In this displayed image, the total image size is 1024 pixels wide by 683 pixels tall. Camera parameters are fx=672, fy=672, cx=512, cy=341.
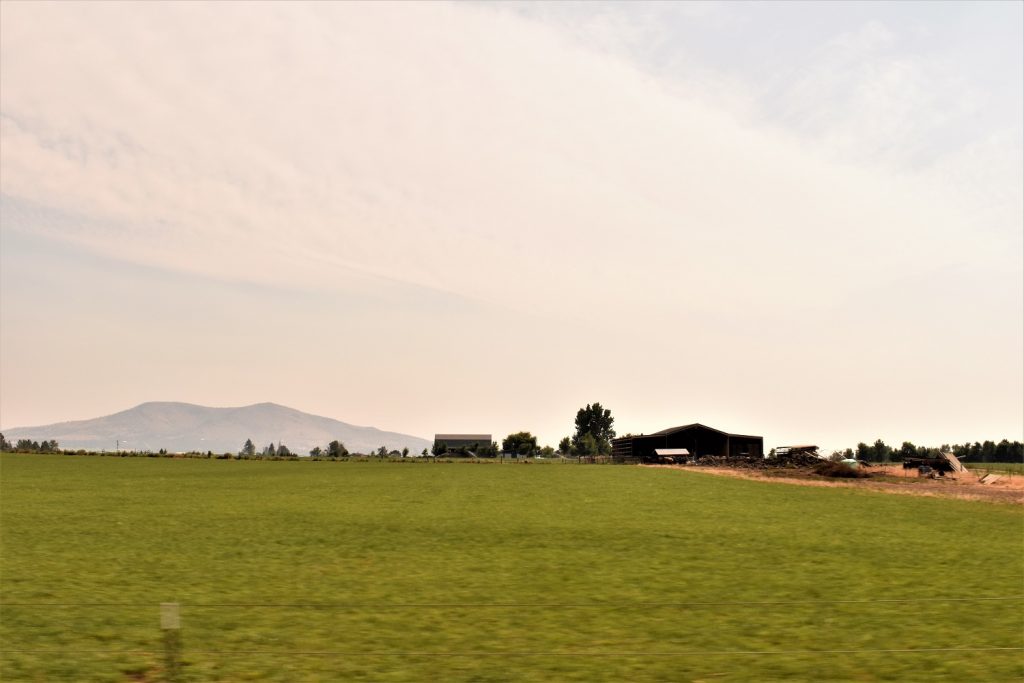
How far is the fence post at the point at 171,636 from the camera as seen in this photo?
8.57m

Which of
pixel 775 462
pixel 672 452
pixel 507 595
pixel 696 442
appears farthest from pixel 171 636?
pixel 696 442

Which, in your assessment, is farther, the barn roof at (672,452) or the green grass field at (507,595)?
the barn roof at (672,452)

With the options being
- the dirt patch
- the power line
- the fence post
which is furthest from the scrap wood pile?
the fence post

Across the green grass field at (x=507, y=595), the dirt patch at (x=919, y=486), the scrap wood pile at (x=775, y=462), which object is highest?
the scrap wood pile at (x=775, y=462)

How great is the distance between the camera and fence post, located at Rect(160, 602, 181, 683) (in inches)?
337

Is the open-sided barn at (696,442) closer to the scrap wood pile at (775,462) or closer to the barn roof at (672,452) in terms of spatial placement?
the barn roof at (672,452)

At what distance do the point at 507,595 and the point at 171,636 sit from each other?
834 cm

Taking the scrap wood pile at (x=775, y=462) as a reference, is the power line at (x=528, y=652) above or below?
below

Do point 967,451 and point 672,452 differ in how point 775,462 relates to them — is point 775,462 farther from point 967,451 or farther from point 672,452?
point 967,451

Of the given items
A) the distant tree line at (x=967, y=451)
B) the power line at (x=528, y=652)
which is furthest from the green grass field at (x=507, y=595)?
the distant tree line at (x=967, y=451)

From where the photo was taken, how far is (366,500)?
39.7 m

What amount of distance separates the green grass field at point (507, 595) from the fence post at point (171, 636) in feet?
1.42

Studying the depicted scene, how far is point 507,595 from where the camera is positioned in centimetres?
1659

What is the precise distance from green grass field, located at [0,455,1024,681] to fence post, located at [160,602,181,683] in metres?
0.43
